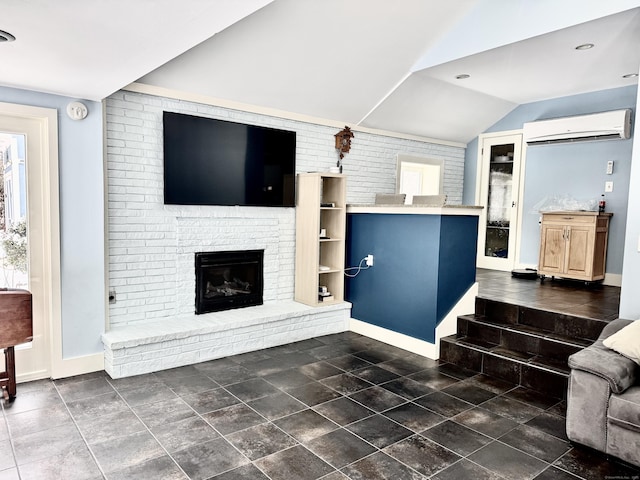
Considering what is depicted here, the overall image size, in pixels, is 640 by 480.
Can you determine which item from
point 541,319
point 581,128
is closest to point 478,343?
point 541,319

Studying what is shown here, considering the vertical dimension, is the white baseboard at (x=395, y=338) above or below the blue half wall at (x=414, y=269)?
below

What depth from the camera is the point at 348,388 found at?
3.28 m

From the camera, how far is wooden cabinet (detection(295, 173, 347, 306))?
4543 millimetres

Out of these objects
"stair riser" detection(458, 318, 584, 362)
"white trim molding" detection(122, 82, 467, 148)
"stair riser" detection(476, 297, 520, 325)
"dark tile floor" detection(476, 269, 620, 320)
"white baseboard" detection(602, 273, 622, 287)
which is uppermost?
"white trim molding" detection(122, 82, 467, 148)

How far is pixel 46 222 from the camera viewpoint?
3291 millimetres

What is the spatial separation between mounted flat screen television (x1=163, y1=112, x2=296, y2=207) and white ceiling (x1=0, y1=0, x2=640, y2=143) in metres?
0.31

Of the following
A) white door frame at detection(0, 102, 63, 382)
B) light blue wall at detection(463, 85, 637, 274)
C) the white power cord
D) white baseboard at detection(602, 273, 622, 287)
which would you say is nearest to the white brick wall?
white door frame at detection(0, 102, 63, 382)

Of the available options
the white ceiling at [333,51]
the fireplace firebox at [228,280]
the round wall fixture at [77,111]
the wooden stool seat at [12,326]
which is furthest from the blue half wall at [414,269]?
the wooden stool seat at [12,326]

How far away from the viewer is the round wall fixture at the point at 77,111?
3268mm

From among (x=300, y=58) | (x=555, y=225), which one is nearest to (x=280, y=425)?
(x=300, y=58)

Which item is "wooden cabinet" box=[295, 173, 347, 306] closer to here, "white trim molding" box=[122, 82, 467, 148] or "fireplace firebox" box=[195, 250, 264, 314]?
"fireplace firebox" box=[195, 250, 264, 314]

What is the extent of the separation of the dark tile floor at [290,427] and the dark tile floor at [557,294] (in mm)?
955

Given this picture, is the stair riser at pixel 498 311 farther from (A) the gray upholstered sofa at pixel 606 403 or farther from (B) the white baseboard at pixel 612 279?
(B) the white baseboard at pixel 612 279

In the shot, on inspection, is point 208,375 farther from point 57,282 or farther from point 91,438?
point 57,282
